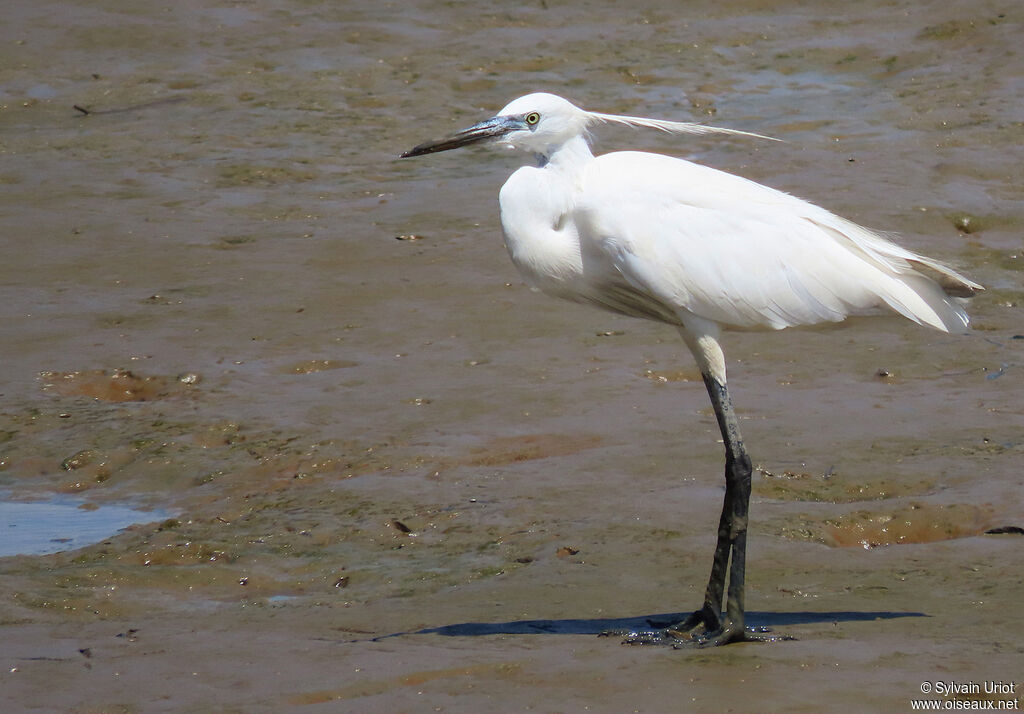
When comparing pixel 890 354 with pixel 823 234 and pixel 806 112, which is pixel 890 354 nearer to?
pixel 823 234

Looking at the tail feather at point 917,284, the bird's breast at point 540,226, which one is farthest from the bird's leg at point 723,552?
the tail feather at point 917,284

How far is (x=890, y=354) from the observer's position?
22.4 ft

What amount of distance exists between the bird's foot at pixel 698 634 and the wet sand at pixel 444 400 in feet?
0.37

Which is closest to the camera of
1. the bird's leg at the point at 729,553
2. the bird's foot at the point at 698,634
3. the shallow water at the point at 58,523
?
the bird's foot at the point at 698,634

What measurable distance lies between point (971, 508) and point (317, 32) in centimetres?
882

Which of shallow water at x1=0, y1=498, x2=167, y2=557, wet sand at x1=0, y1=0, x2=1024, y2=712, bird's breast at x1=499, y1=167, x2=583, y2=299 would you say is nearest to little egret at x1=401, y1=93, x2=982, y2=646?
bird's breast at x1=499, y1=167, x2=583, y2=299

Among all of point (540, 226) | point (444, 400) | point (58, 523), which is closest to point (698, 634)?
point (540, 226)

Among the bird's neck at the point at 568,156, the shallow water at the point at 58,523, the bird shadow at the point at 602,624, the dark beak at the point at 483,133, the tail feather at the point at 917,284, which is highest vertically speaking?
the dark beak at the point at 483,133

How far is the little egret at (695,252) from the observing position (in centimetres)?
455

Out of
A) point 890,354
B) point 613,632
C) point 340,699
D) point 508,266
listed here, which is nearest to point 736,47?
point 508,266

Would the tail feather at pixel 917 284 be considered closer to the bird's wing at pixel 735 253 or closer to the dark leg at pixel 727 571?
the bird's wing at pixel 735 253

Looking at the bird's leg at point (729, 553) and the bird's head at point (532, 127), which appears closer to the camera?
the bird's leg at point (729, 553)

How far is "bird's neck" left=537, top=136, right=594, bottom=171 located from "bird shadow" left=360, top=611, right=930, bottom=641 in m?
1.46

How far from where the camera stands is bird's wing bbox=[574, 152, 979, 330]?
4551mm
